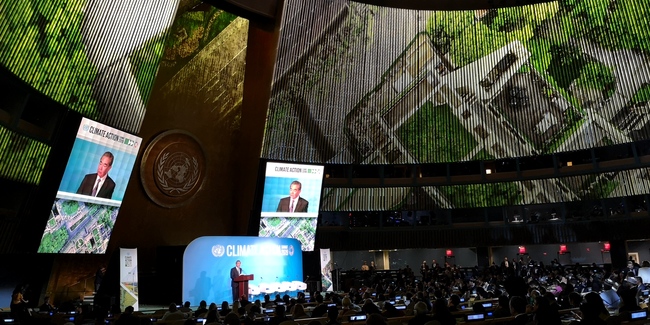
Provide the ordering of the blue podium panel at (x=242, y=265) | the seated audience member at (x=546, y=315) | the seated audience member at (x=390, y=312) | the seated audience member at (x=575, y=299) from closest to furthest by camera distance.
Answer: the seated audience member at (x=546, y=315) < the seated audience member at (x=575, y=299) < the seated audience member at (x=390, y=312) < the blue podium panel at (x=242, y=265)

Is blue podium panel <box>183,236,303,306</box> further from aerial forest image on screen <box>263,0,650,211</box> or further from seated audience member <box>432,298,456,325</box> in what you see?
seated audience member <box>432,298,456,325</box>

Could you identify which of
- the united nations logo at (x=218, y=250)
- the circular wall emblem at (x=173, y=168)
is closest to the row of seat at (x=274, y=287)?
the united nations logo at (x=218, y=250)

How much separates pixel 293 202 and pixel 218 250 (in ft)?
13.6

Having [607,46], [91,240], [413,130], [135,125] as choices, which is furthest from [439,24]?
[91,240]

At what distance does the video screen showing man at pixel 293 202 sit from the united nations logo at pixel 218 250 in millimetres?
3454

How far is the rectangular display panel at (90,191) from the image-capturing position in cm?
1303

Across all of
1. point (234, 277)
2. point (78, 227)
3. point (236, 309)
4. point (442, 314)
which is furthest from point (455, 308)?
point (78, 227)

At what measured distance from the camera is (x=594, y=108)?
21344 millimetres

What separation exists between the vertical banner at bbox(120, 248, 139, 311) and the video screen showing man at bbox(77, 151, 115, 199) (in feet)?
5.23

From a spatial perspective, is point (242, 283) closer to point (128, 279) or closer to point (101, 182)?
point (128, 279)

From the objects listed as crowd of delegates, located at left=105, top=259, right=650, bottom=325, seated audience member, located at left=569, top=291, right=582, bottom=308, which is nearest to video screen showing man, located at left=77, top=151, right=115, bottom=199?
crowd of delegates, located at left=105, top=259, right=650, bottom=325

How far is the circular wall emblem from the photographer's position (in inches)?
684

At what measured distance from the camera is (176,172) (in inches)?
715

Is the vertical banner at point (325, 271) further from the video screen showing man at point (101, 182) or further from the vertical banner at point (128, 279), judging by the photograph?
the video screen showing man at point (101, 182)
